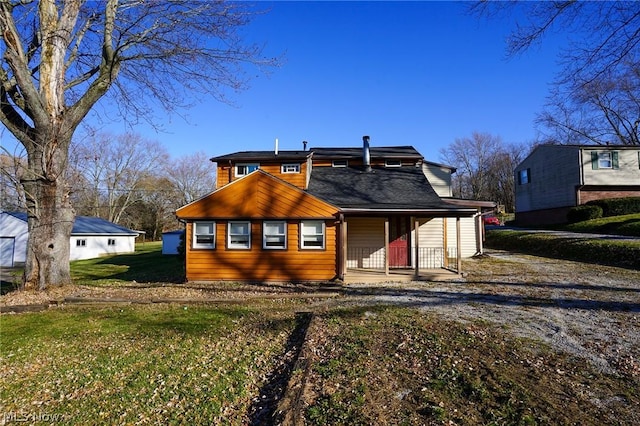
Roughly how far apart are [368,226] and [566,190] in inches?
745

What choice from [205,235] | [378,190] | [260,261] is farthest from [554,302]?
[205,235]

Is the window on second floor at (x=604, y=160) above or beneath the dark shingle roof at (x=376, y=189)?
above

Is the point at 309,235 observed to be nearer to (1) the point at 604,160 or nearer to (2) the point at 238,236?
(2) the point at 238,236

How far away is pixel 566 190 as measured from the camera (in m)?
26.2

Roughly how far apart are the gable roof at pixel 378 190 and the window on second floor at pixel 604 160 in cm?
1477

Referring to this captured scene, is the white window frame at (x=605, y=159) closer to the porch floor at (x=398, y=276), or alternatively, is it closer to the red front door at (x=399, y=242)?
the red front door at (x=399, y=242)

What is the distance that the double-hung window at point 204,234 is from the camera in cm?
1396

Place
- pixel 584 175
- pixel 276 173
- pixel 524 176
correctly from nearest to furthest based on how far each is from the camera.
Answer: pixel 276 173, pixel 584 175, pixel 524 176

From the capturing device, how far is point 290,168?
679 inches

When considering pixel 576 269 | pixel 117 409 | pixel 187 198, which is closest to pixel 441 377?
pixel 117 409

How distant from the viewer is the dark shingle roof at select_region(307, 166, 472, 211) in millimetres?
14023

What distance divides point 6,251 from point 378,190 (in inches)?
1129

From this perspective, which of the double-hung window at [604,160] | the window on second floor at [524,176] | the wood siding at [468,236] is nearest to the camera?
the wood siding at [468,236]

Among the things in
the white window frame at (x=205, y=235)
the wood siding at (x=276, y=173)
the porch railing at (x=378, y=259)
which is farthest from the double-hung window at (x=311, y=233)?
the white window frame at (x=205, y=235)
